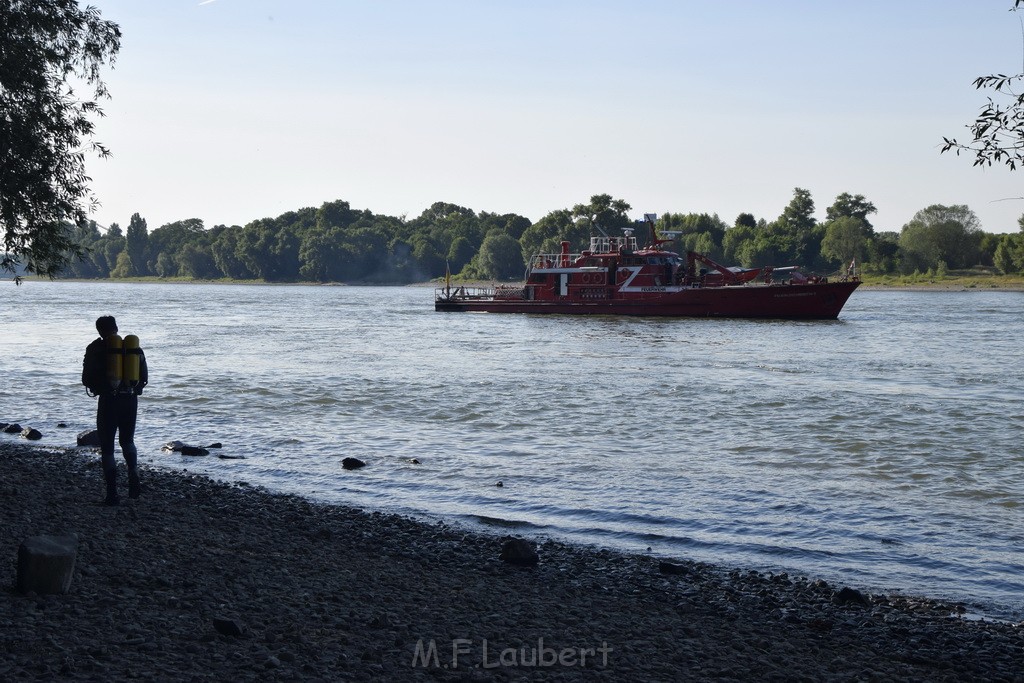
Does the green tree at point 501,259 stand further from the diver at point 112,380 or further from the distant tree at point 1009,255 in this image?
the diver at point 112,380

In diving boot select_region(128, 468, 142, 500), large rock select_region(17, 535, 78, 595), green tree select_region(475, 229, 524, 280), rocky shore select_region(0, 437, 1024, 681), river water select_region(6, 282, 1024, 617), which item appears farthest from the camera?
green tree select_region(475, 229, 524, 280)

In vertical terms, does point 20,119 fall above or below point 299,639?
above

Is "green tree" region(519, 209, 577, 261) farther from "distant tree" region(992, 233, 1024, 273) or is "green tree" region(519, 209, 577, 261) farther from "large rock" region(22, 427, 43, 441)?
"large rock" region(22, 427, 43, 441)

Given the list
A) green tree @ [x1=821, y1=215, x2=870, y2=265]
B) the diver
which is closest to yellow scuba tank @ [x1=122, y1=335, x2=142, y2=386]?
the diver

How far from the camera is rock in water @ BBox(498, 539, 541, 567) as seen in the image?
9766 millimetres

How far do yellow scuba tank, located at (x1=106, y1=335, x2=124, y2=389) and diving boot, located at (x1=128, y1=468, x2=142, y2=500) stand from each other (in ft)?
4.04

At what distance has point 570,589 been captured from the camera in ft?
29.4

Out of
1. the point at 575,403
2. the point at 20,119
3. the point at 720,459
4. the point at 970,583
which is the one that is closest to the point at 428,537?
the point at 970,583

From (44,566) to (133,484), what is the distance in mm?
4023

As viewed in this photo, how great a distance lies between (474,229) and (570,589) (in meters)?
190

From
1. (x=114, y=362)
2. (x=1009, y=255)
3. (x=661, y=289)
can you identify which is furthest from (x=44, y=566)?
(x=1009, y=255)

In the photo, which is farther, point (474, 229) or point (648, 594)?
point (474, 229)

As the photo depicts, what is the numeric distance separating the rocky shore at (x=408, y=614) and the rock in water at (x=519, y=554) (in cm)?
15

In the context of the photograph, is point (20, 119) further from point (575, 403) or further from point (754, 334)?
point (754, 334)
